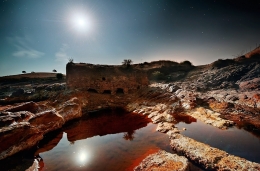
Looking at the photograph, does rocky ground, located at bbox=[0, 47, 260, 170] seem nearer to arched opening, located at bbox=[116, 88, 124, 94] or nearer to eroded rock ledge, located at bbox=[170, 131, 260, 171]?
eroded rock ledge, located at bbox=[170, 131, 260, 171]

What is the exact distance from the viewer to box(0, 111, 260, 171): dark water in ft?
25.7

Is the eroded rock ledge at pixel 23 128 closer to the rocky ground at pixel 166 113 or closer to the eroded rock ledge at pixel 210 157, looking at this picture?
the rocky ground at pixel 166 113

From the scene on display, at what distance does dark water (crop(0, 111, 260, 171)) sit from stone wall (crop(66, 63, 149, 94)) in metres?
8.41

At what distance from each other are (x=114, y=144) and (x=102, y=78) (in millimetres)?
13387

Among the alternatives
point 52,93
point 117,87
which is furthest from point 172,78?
point 52,93

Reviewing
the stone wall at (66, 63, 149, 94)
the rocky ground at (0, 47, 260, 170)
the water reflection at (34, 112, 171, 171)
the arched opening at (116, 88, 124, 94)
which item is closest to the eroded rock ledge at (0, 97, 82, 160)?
the rocky ground at (0, 47, 260, 170)

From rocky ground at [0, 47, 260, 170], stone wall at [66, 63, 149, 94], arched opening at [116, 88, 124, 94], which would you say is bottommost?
rocky ground at [0, 47, 260, 170]

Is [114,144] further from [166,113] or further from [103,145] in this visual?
[166,113]

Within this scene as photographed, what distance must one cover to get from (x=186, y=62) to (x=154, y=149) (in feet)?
167

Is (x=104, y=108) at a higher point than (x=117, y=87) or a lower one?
lower

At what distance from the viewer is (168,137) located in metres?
10.2

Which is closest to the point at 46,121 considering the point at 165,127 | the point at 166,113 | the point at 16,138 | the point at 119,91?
the point at 16,138

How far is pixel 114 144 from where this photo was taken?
1015 centimetres

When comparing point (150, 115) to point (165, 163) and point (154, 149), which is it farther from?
point (165, 163)
